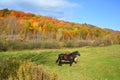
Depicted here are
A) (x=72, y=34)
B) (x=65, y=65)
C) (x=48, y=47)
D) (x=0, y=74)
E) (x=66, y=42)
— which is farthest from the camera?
(x=72, y=34)

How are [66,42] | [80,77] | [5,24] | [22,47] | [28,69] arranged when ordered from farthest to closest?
1. [5,24]
2. [66,42]
3. [22,47]
4. [80,77]
5. [28,69]

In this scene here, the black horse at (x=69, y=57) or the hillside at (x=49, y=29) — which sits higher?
the hillside at (x=49, y=29)

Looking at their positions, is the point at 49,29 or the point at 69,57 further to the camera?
the point at 49,29

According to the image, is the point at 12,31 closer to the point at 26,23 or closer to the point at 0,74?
the point at 26,23

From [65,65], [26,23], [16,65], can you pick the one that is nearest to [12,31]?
[26,23]

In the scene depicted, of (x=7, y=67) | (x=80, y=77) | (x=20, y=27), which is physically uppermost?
(x=20, y=27)

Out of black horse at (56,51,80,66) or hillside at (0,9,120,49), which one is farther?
hillside at (0,9,120,49)

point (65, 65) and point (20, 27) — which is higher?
point (20, 27)

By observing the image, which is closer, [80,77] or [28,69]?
[28,69]

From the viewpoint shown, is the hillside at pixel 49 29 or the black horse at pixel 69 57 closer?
the black horse at pixel 69 57

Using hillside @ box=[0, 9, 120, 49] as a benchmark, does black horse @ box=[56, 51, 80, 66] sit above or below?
below

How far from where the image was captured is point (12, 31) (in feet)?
214

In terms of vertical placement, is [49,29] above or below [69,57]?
above

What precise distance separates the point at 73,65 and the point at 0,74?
1007cm
